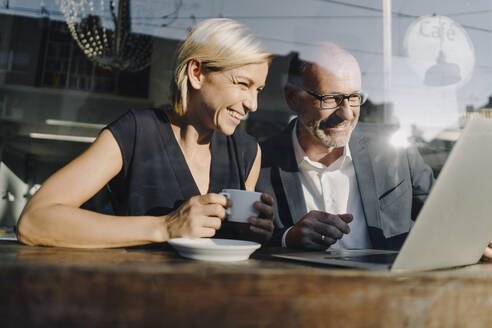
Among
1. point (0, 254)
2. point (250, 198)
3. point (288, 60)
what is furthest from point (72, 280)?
point (288, 60)

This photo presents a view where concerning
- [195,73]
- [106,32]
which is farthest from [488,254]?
[106,32]

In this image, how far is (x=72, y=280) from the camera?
0.45m

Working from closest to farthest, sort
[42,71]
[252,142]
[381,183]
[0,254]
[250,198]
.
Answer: [0,254] → [250,198] → [252,142] → [381,183] → [42,71]

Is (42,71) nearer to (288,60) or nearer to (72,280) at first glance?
(288,60)

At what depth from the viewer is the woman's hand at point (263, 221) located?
0.88m

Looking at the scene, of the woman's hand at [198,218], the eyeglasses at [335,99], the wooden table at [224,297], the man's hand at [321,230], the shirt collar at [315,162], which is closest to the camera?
the wooden table at [224,297]

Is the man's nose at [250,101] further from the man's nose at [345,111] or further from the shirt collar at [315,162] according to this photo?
the man's nose at [345,111]

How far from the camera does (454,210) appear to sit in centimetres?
57

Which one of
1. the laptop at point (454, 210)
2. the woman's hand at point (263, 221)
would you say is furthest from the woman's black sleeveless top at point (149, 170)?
the laptop at point (454, 210)

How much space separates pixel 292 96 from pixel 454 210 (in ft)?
4.50

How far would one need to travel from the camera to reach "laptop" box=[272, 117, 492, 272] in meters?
0.52

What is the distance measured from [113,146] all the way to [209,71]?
1.30 feet

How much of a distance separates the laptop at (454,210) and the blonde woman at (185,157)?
1.05 ft

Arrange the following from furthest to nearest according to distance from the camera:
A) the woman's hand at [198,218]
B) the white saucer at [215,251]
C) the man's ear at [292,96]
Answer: the man's ear at [292,96], the woman's hand at [198,218], the white saucer at [215,251]
